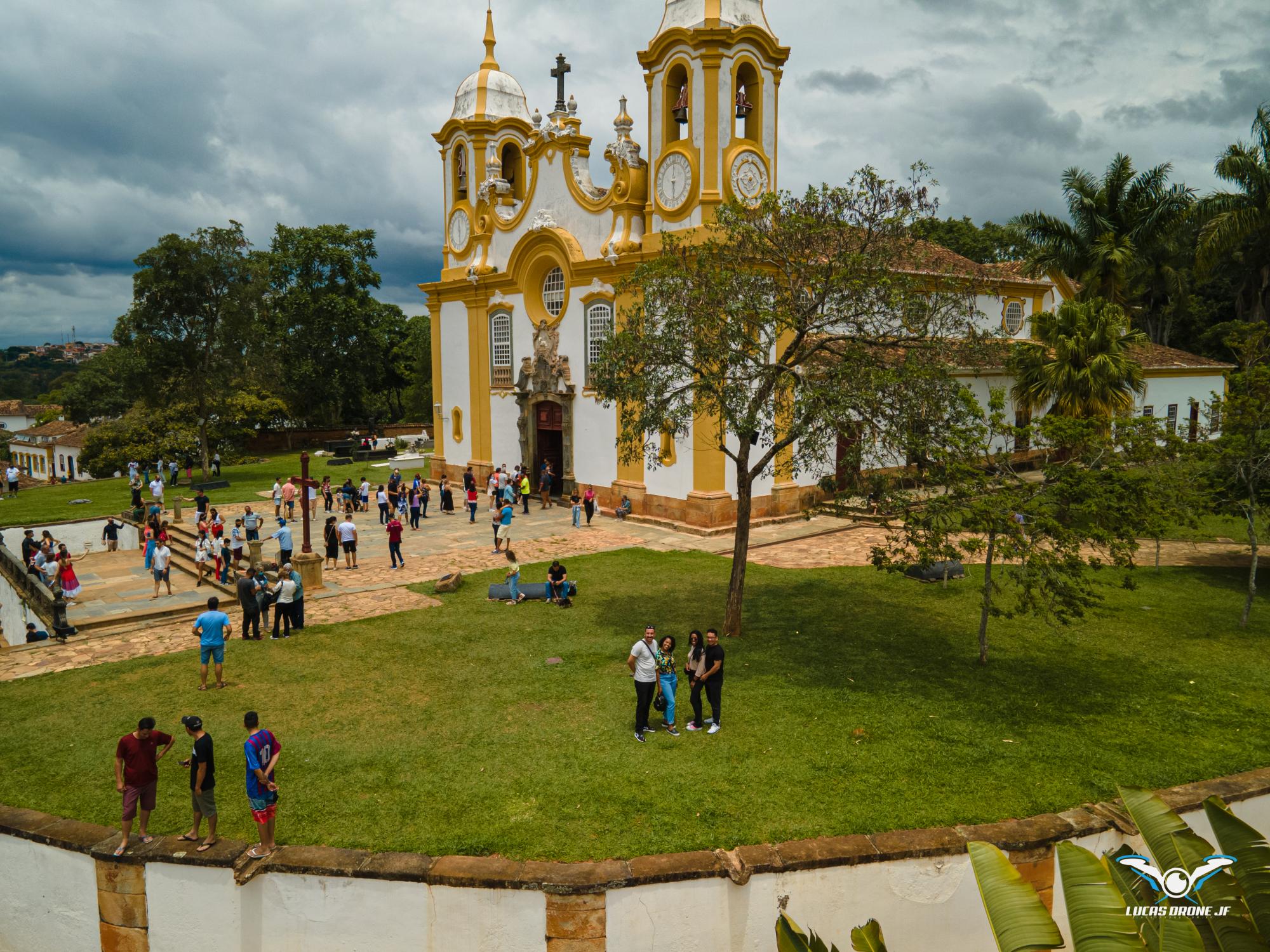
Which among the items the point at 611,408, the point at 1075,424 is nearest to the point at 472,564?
the point at 611,408

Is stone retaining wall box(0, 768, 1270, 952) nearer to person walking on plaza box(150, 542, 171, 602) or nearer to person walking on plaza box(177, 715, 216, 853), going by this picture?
person walking on plaza box(177, 715, 216, 853)

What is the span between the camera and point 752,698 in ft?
37.3

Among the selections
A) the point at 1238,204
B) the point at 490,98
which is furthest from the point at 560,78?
the point at 1238,204

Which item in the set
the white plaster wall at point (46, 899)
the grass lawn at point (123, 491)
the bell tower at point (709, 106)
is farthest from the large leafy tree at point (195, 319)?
the white plaster wall at point (46, 899)

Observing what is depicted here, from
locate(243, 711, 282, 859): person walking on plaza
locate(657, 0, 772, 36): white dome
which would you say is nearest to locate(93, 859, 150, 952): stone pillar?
locate(243, 711, 282, 859): person walking on plaza

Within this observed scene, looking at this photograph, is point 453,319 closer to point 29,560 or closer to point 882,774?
point 29,560

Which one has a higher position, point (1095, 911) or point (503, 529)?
point (1095, 911)

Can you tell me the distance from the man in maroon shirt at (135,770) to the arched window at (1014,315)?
104 feet

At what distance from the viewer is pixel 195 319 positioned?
3634cm

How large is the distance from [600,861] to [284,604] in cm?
862

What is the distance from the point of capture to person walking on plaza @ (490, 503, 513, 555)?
19828 mm

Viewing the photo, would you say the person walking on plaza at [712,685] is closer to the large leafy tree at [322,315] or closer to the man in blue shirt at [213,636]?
the man in blue shirt at [213,636]

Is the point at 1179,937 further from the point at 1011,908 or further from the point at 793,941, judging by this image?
the point at 793,941

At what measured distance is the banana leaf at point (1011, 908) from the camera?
4215mm
